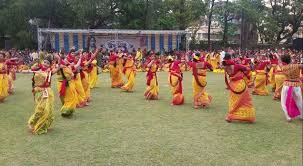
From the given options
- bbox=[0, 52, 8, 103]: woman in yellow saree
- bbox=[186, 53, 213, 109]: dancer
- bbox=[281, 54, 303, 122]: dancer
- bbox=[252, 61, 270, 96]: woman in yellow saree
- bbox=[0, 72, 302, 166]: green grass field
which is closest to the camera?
bbox=[0, 72, 302, 166]: green grass field

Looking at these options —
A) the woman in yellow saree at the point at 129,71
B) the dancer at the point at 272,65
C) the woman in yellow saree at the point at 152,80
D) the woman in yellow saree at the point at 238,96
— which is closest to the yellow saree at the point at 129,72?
the woman in yellow saree at the point at 129,71

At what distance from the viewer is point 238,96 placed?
9.63 metres

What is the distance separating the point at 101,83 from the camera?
61.1ft

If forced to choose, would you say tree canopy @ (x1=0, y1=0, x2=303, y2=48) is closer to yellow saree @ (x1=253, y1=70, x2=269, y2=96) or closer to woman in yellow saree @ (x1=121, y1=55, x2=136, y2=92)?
woman in yellow saree @ (x1=121, y1=55, x2=136, y2=92)

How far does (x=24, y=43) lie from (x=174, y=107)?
24.7 metres

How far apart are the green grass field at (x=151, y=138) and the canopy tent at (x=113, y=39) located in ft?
55.9

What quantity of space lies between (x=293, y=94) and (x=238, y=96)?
130cm

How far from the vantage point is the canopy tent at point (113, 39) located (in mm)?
28906

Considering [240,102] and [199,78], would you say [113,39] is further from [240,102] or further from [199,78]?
[240,102]

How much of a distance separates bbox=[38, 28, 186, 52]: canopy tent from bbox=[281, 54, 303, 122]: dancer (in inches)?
767

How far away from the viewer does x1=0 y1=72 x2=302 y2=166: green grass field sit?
682cm

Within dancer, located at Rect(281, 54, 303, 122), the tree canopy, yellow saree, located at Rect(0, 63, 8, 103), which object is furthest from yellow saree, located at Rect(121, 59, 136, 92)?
the tree canopy

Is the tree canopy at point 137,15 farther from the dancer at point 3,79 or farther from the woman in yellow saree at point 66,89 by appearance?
the woman in yellow saree at point 66,89

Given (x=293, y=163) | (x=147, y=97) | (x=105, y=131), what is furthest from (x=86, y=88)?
(x=293, y=163)
